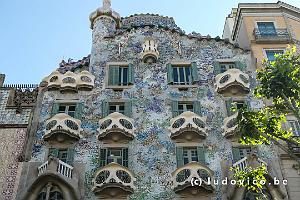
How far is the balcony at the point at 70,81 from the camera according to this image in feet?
103

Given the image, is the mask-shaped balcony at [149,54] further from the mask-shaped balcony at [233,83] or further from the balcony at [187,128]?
the balcony at [187,128]

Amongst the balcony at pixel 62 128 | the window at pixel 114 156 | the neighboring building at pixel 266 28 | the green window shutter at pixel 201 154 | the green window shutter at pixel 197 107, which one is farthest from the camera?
the neighboring building at pixel 266 28

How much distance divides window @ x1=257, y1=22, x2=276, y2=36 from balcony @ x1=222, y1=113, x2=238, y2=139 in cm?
838

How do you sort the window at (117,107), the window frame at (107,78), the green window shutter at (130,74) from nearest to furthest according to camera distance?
the window at (117,107), the window frame at (107,78), the green window shutter at (130,74)

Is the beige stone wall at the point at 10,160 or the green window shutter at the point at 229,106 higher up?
the green window shutter at the point at 229,106

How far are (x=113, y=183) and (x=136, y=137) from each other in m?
4.03

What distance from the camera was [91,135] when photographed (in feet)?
95.4

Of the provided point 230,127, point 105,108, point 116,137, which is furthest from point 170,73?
point 116,137

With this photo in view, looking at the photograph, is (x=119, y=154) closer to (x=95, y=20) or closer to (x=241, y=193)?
(x=241, y=193)

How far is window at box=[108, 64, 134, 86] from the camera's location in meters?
32.2

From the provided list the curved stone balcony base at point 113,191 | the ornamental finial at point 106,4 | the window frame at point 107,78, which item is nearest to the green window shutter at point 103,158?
the curved stone balcony base at point 113,191

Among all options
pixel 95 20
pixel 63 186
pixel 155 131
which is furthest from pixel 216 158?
pixel 95 20

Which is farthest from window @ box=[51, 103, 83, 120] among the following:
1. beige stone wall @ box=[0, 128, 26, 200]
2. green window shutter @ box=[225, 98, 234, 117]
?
green window shutter @ box=[225, 98, 234, 117]

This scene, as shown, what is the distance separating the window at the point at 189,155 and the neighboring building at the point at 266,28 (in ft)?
25.6
